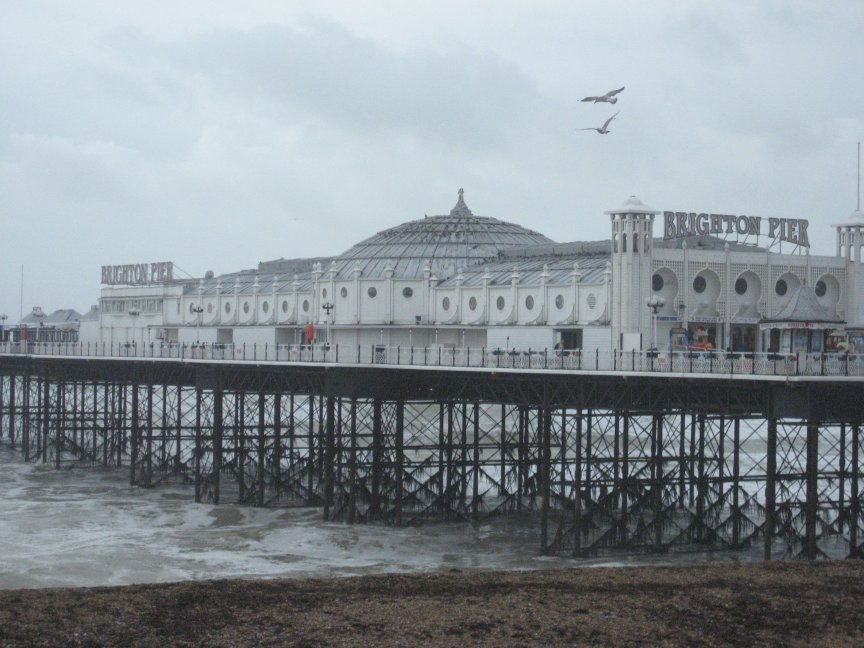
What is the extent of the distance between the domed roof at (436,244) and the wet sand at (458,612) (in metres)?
42.5

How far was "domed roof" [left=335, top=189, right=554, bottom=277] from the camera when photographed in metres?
79.8

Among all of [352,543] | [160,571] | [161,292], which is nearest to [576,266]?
[352,543]

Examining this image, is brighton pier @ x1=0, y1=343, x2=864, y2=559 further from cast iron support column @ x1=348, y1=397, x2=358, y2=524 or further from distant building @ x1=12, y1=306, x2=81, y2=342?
distant building @ x1=12, y1=306, x2=81, y2=342

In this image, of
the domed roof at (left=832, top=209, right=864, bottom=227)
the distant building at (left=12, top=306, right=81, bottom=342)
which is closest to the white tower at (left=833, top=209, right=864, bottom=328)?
the domed roof at (left=832, top=209, right=864, bottom=227)

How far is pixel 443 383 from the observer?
195ft

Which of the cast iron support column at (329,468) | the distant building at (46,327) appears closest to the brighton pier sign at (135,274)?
the distant building at (46,327)

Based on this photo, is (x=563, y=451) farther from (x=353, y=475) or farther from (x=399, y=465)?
(x=353, y=475)

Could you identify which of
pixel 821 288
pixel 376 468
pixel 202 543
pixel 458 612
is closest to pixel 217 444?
pixel 376 468

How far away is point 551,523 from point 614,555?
30.1 ft

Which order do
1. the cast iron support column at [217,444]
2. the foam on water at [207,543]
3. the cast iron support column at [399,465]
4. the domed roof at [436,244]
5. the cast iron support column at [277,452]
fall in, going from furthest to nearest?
the domed roof at [436,244] < the cast iron support column at [277,452] < the cast iron support column at [217,444] < the cast iron support column at [399,465] < the foam on water at [207,543]

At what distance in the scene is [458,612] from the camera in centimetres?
3238

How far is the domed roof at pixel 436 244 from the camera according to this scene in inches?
3142

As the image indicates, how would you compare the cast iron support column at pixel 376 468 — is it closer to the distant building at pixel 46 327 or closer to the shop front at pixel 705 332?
the shop front at pixel 705 332

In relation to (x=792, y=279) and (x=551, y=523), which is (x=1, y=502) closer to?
(x=551, y=523)
